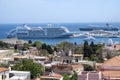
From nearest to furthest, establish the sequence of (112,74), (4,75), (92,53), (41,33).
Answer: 1. (4,75)
2. (112,74)
3. (92,53)
4. (41,33)

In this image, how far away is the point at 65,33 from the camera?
8200 centimetres

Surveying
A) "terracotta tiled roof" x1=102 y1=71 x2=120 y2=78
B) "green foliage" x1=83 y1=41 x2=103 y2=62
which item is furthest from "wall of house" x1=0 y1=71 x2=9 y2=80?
"green foliage" x1=83 y1=41 x2=103 y2=62

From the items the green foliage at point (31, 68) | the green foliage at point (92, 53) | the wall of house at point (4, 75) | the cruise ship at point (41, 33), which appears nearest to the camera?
the wall of house at point (4, 75)

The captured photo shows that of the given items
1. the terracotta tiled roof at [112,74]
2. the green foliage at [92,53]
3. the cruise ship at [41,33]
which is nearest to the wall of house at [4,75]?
the terracotta tiled roof at [112,74]

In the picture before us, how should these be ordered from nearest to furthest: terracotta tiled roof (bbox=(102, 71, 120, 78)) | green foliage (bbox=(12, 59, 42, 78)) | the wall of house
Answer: the wall of house
terracotta tiled roof (bbox=(102, 71, 120, 78))
green foliage (bbox=(12, 59, 42, 78))

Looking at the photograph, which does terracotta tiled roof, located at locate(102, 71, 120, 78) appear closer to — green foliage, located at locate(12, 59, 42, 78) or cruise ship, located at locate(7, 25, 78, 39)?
green foliage, located at locate(12, 59, 42, 78)

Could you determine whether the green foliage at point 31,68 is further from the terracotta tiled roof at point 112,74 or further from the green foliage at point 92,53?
the green foliage at point 92,53

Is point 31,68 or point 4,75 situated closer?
point 4,75

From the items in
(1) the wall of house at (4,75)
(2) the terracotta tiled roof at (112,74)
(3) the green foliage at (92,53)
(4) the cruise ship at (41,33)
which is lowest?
(4) the cruise ship at (41,33)

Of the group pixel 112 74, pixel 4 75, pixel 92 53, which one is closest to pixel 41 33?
pixel 92 53

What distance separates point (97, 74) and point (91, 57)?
12.4m

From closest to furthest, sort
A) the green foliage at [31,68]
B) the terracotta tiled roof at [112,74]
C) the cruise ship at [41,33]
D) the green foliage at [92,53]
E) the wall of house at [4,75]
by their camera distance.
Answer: the wall of house at [4,75] < the terracotta tiled roof at [112,74] < the green foliage at [31,68] < the green foliage at [92,53] < the cruise ship at [41,33]

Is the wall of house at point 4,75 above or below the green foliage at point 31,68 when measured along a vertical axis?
above

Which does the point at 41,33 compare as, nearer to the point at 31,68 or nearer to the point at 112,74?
the point at 31,68
